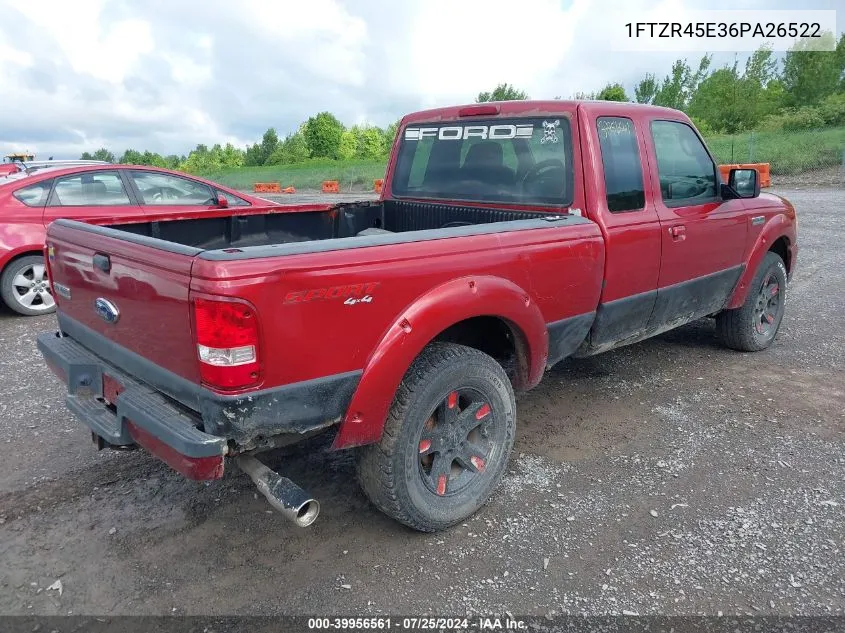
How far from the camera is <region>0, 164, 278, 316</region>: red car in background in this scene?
20.6ft

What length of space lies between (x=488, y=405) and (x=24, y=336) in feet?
15.8

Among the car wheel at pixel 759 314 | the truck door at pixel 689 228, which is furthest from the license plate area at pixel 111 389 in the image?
the car wheel at pixel 759 314

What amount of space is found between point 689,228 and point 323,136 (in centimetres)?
7198

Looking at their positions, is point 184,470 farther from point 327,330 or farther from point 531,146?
point 531,146

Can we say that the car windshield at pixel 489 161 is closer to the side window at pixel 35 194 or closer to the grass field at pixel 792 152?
the side window at pixel 35 194

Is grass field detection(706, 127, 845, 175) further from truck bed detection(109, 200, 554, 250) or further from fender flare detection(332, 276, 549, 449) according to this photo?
fender flare detection(332, 276, 549, 449)

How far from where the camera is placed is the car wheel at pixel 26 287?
6.32 meters

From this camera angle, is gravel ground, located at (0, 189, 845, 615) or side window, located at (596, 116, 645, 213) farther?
side window, located at (596, 116, 645, 213)

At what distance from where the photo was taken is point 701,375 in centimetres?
486

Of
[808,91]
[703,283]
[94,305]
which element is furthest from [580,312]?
[808,91]

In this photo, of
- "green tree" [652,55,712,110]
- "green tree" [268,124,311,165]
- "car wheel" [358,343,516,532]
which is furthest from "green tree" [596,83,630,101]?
"car wheel" [358,343,516,532]

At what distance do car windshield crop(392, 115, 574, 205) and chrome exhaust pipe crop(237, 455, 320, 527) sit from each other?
2.19 metres

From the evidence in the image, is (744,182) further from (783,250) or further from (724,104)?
(724,104)

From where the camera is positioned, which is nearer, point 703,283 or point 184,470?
point 184,470
